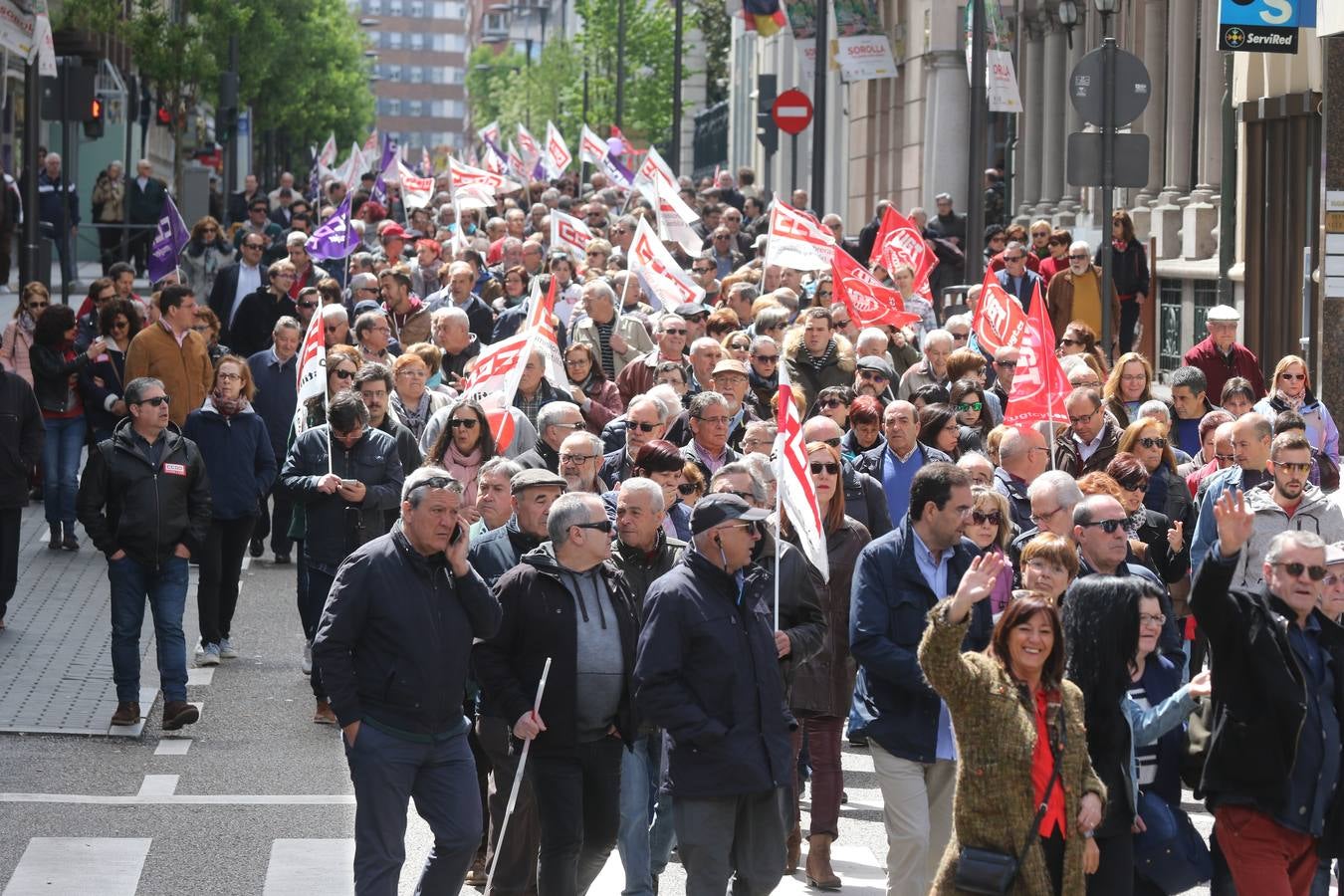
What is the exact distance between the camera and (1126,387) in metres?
14.4

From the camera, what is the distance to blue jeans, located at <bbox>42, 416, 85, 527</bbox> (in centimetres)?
1791

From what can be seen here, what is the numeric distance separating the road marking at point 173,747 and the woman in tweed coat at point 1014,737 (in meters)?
5.88

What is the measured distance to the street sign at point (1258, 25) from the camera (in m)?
19.7

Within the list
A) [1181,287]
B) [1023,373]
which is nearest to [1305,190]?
[1181,287]

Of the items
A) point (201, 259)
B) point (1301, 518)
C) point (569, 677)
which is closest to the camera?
point (569, 677)

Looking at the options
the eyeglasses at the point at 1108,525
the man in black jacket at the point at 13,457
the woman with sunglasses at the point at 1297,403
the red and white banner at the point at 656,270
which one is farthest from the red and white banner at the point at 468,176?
the eyeglasses at the point at 1108,525

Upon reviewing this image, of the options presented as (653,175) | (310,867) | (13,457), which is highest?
(653,175)

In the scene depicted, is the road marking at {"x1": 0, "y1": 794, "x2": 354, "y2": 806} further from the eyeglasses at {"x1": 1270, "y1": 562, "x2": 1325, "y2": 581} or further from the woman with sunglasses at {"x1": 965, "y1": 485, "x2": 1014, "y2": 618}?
the eyeglasses at {"x1": 1270, "y1": 562, "x2": 1325, "y2": 581}

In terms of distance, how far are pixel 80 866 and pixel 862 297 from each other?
10324 millimetres

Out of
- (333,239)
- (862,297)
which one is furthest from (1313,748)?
(333,239)

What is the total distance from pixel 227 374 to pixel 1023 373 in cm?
449

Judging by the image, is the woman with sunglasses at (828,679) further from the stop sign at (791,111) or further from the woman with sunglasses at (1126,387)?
the stop sign at (791,111)

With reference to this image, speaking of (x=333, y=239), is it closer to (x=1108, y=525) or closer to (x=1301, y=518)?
(x=1301, y=518)

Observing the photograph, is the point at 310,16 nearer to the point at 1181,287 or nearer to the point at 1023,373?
the point at 1181,287
